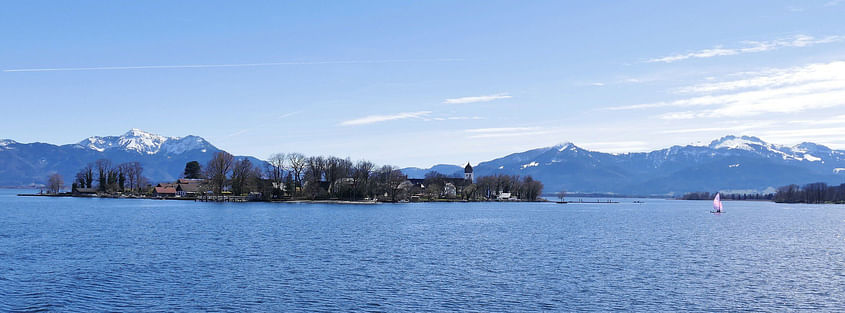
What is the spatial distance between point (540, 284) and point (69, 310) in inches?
946

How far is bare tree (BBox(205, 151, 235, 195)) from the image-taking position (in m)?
177

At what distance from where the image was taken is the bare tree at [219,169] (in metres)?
177

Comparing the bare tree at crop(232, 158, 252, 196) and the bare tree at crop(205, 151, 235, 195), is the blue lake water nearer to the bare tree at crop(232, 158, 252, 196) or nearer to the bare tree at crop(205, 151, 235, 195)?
the bare tree at crop(205, 151, 235, 195)

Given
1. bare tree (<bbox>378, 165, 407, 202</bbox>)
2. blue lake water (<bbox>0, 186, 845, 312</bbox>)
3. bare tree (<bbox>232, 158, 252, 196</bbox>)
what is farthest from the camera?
bare tree (<bbox>378, 165, 407, 202</bbox>)

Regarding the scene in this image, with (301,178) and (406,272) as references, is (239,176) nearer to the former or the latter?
(301,178)

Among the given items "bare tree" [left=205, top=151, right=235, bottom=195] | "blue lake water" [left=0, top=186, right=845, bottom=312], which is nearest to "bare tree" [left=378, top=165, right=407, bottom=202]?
"bare tree" [left=205, top=151, right=235, bottom=195]

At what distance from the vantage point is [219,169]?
581 ft

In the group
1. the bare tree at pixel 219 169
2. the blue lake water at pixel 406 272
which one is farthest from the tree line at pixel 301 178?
the blue lake water at pixel 406 272

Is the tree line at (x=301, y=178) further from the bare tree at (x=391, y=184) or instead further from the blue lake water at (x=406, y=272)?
the blue lake water at (x=406, y=272)

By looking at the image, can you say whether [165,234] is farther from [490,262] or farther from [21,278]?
[490,262]

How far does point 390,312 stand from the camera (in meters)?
29.8

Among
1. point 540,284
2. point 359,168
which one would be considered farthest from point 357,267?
point 359,168

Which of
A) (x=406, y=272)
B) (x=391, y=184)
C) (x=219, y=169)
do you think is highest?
(x=219, y=169)

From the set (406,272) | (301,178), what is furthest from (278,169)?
(406,272)
